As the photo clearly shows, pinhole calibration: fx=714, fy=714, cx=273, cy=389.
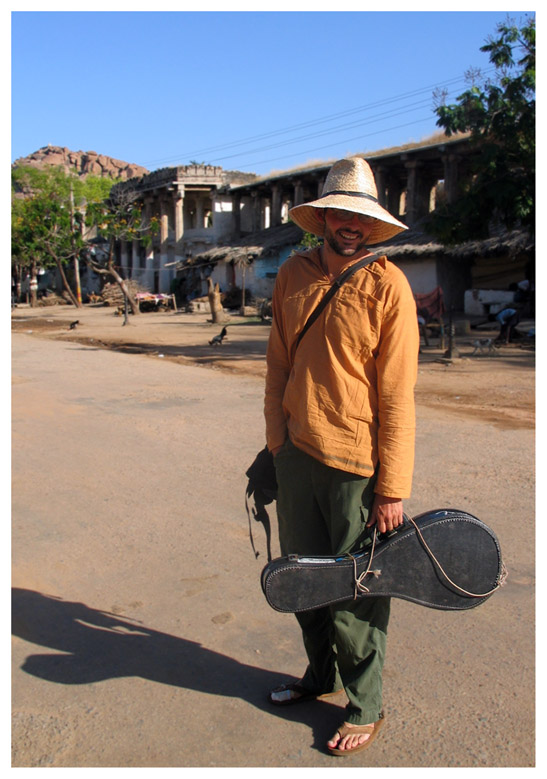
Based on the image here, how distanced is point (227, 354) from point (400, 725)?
14.3 m

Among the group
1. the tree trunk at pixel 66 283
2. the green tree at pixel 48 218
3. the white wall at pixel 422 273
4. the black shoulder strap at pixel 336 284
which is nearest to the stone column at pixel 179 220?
the green tree at pixel 48 218

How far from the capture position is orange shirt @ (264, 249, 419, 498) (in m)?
2.39

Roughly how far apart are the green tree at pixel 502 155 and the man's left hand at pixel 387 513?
13890mm

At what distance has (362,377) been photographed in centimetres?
244

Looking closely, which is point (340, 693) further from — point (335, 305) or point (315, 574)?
point (335, 305)

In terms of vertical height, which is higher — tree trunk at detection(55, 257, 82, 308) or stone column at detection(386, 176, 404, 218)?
stone column at detection(386, 176, 404, 218)

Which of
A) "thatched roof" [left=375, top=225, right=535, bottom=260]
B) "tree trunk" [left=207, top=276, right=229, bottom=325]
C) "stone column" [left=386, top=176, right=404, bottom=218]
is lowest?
"tree trunk" [left=207, top=276, right=229, bottom=325]

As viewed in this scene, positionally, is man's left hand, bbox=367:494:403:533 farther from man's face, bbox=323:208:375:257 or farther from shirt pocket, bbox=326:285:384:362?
man's face, bbox=323:208:375:257

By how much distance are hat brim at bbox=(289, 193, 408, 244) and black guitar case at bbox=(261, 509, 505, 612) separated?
1.05 m

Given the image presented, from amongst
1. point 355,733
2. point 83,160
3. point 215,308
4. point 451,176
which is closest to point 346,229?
point 355,733

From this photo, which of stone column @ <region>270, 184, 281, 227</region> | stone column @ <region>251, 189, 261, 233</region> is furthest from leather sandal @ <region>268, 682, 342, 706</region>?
stone column @ <region>251, 189, 261, 233</region>

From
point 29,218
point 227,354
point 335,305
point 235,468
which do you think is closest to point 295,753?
point 335,305

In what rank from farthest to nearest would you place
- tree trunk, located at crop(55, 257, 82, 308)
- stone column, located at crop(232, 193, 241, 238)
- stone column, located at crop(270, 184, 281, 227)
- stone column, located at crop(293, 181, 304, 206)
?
stone column, located at crop(232, 193, 241, 238) < tree trunk, located at crop(55, 257, 82, 308) < stone column, located at crop(270, 184, 281, 227) < stone column, located at crop(293, 181, 304, 206)

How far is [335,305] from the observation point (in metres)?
2.45
